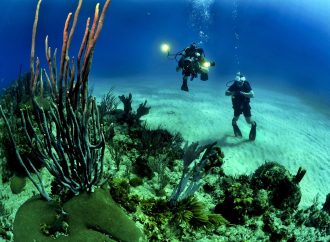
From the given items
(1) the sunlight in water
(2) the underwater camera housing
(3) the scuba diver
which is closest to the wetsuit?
(3) the scuba diver

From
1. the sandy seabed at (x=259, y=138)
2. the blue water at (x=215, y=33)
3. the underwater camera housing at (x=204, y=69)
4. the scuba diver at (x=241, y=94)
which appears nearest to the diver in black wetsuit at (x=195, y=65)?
the underwater camera housing at (x=204, y=69)

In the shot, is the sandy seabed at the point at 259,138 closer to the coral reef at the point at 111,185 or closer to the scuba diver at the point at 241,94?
the scuba diver at the point at 241,94

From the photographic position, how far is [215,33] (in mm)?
82000

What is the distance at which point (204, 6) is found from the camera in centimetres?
6900

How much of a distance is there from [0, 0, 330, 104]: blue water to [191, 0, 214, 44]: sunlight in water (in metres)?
0.22

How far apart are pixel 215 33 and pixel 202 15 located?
6.94 meters

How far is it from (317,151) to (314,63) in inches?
2132

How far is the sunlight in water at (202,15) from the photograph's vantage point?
216 ft

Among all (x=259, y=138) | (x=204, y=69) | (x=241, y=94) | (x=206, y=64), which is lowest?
(x=259, y=138)

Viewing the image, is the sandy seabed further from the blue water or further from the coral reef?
the blue water

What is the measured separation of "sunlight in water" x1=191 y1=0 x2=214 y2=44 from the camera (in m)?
66.0

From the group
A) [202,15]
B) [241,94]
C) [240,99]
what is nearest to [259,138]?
[240,99]

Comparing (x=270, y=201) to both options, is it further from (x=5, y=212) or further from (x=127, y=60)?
(x=127, y=60)

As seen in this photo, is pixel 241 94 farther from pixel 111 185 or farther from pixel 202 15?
pixel 202 15
